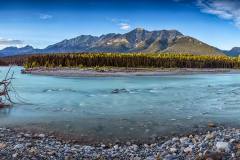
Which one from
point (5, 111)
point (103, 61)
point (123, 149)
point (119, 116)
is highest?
point (103, 61)

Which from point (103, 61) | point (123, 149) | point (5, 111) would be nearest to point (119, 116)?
point (5, 111)

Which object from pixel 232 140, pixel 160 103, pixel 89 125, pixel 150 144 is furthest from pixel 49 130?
pixel 160 103

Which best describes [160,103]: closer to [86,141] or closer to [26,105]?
[26,105]

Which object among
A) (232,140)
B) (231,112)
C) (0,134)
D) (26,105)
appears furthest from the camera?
(26,105)

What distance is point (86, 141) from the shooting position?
19750 millimetres

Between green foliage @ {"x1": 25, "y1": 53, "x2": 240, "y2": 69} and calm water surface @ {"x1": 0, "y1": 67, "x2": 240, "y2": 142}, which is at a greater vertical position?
green foliage @ {"x1": 25, "y1": 53, "x2": 240, "y2": 69}

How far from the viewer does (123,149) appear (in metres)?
17.4

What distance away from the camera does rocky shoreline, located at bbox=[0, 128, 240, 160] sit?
14500 mm

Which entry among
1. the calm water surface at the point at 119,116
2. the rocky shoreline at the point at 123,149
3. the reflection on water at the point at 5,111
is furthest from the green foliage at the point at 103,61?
the rocky shoreline at the point at 123,149

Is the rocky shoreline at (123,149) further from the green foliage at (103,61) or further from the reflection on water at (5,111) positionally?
Answer: the green foliage at (103,61)

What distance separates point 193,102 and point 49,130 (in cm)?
1858

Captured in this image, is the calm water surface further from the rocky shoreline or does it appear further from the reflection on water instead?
the rocky shoreline

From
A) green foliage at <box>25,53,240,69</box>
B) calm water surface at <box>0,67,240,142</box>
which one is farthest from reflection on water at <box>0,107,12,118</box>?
green foliage at <box>25,53,240,69</box>

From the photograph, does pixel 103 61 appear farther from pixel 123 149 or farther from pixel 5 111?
pixel 123 149
